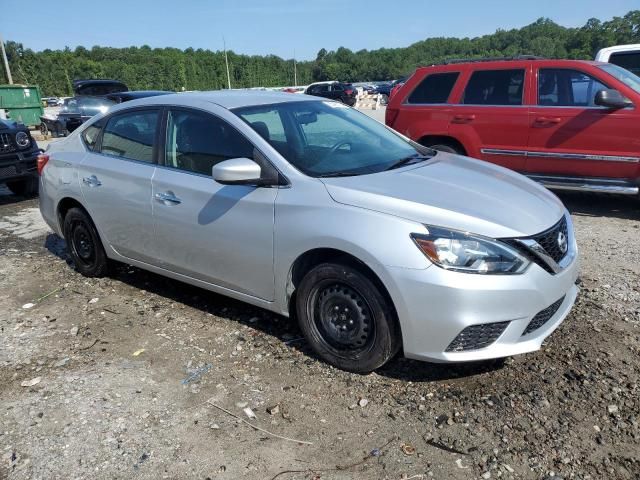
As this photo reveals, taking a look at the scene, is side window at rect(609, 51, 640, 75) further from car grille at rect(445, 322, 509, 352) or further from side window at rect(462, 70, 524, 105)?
car grille at rect(445, 322, 509, 352)

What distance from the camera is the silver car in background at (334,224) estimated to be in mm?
2789

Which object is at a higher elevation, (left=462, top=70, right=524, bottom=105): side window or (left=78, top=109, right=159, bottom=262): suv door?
(left=462, top=70, right=524, bottom=105): side window

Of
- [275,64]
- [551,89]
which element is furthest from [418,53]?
[551,89]

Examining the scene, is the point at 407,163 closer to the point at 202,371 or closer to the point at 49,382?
the point at 202,371

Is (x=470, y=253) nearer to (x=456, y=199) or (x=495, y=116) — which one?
→ (x=456, y=199)

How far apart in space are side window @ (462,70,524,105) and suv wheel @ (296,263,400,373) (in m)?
4.88

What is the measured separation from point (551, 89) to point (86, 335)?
235 inches

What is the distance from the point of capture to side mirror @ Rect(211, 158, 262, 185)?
3.22 metres

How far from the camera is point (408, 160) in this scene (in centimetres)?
384

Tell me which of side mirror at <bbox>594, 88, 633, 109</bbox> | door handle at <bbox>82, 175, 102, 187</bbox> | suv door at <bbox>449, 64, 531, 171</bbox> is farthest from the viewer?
suv door at <bbox>449, 64, 531, 171</bbox>

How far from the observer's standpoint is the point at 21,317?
431cm

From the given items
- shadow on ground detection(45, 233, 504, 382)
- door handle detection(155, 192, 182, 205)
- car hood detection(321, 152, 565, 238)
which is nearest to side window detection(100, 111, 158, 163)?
door handle detection(155, 192, 182, 205)

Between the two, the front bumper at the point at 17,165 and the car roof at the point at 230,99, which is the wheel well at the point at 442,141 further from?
the front bumper at the point at 17,165

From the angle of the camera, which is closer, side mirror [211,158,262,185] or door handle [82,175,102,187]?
side mirror [211,158,262,185]
